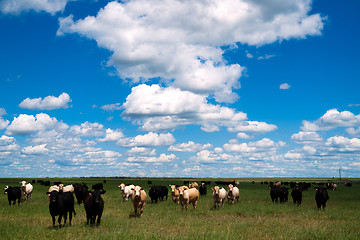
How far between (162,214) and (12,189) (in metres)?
14.0

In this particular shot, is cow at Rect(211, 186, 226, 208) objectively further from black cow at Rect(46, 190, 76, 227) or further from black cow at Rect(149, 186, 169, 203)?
black cow at Rect(46, 190, 76, 227)

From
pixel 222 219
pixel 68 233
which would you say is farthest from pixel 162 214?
pixel 68 233

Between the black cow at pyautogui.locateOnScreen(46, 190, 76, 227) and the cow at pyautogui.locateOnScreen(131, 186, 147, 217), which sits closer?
the black cow at pyautogui.locateOnScreen(46, 190, 76, 227)

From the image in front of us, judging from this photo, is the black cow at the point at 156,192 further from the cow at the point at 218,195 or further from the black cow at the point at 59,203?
the black cow at the point at 59,203

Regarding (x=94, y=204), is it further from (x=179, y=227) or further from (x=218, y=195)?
(x=218, y=195)

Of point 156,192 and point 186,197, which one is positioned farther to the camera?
point 156,192

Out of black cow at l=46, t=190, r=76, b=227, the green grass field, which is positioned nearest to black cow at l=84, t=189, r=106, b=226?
the green grass field

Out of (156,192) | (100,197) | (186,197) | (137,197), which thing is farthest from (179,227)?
(156,192)

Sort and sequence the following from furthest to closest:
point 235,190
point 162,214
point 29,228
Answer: point 235,190 < point 162,214 < point 29,228

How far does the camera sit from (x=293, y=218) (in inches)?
782

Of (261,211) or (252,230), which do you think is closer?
(252,230)

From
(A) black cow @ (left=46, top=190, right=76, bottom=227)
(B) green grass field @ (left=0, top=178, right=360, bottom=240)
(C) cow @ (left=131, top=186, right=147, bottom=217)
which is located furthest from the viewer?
(C) cow @ (left=131, top=186, right=147, bottom=217)

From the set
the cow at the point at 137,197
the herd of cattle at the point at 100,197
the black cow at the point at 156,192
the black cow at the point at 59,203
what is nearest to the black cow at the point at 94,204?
the herd of cattle at the point at 100,197

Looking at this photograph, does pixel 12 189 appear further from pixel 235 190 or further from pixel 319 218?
pixel 319 218
